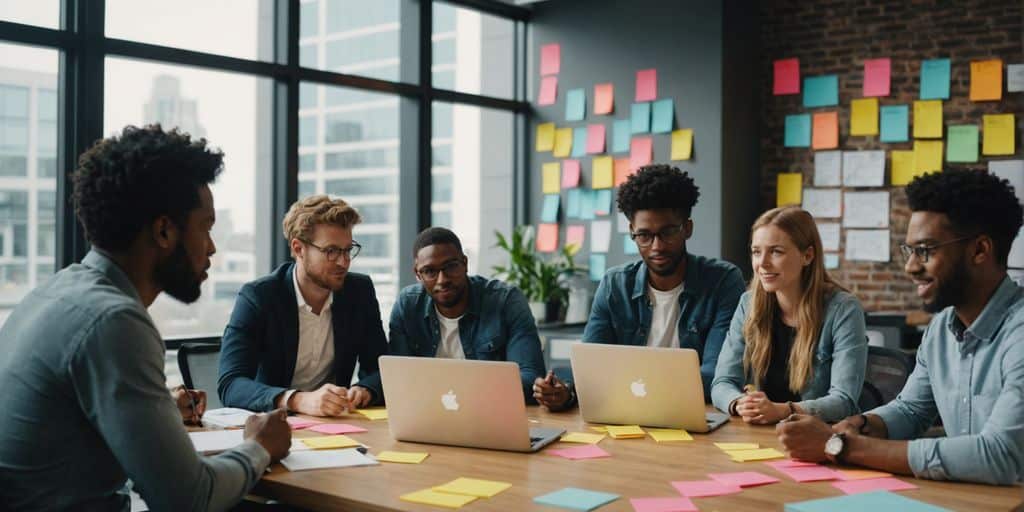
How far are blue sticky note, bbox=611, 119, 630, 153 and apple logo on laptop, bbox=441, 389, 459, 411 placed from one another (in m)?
3.78

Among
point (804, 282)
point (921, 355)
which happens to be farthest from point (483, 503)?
point (804, 282)

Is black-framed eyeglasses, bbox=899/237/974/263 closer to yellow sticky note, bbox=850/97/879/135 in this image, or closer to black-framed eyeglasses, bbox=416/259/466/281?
black-framed eyeglasses, bbox=416/259/466/281

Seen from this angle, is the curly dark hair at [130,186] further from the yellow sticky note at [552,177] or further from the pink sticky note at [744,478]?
the yellow sticky note at [552,177]

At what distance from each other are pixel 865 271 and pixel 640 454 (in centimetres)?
364

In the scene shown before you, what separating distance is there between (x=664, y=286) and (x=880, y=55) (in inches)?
113

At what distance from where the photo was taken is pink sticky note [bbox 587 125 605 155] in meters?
5.86

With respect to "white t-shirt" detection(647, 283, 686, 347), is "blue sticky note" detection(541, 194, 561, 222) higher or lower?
higher

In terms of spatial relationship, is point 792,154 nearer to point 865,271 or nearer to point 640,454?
point 865,271

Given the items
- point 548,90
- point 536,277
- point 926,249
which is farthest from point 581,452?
point 548,90

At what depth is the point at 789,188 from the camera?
556 cm

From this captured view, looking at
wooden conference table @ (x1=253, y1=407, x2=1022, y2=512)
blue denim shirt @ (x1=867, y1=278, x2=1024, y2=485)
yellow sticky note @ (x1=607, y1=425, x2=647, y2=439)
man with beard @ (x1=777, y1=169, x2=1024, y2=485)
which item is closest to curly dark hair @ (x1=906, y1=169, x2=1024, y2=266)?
man with beard @ (x1=777, y1=169, x2=1024, y2=485)

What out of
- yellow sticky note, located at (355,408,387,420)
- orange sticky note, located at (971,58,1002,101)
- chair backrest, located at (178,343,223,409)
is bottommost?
yellow sticky note, located at (355,408,387,420)

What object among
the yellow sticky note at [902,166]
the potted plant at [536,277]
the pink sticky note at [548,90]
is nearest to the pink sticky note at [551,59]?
the pink sticky note at [548,90]

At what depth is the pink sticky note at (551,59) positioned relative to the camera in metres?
6.07
